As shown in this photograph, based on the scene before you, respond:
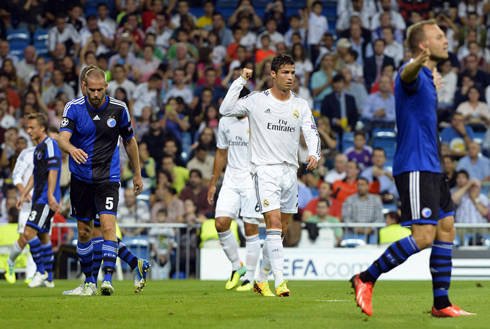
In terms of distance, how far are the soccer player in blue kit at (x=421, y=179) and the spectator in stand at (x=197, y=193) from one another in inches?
463

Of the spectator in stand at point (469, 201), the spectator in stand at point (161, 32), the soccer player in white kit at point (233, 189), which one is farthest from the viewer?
the spectator in stand at point (161, 32)

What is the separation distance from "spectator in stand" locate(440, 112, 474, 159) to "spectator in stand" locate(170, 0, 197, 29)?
7.86 metres

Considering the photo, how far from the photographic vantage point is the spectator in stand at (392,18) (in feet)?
77.1

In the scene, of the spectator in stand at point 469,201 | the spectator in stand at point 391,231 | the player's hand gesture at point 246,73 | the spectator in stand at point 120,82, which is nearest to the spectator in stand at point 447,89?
the spectator in stand at point 469,201

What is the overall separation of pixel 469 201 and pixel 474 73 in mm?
4403

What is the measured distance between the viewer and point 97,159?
10.5 m

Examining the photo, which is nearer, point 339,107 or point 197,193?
point 197,193

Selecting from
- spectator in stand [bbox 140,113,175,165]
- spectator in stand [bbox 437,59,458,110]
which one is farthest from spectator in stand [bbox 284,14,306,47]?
spectator in stand [bbox 140,113,175,165]

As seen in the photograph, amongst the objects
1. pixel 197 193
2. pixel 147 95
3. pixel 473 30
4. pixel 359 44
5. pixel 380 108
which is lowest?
pixel 197 193

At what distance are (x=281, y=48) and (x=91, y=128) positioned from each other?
12.8m

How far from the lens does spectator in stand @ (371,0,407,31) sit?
23494 mm

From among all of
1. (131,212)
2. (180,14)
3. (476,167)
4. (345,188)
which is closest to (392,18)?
(476,167)

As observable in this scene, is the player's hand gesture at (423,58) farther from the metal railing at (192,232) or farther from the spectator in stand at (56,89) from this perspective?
the spectator in stand at (56,89)

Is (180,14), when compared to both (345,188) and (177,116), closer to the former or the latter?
(177,116)
